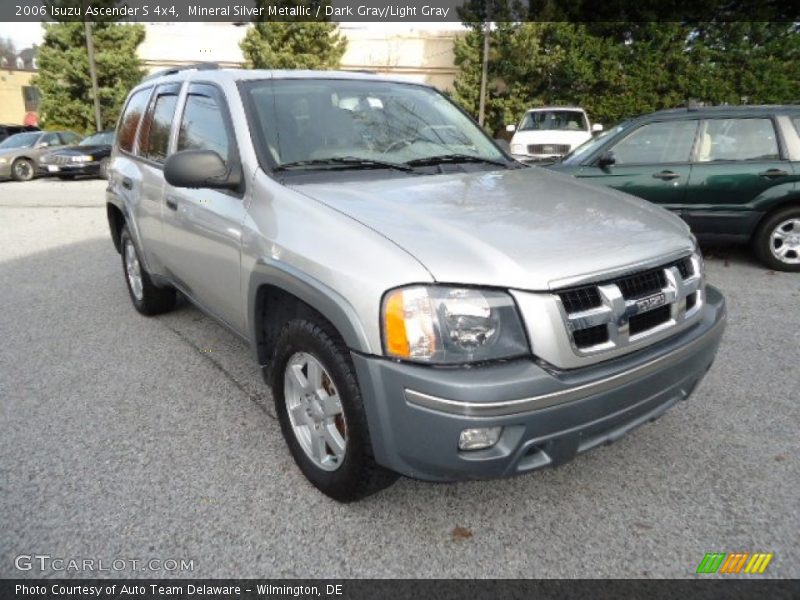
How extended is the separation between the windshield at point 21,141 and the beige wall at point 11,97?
2970cm

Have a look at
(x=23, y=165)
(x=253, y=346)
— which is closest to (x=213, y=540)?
(x=253, y=346)

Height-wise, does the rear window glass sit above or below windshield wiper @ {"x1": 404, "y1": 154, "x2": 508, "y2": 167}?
above

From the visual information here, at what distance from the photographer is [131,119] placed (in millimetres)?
4457

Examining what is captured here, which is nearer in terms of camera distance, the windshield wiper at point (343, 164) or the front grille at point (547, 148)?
the windshield wiper at point (343, 164)

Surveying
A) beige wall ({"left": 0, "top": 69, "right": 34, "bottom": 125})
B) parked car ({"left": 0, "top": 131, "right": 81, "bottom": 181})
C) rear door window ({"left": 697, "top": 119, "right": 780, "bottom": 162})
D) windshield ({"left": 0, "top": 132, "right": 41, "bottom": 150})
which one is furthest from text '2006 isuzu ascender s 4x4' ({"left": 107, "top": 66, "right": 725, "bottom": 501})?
beige wall ({"left": 0, "top": 69, "right": 34, "bottom": 125})

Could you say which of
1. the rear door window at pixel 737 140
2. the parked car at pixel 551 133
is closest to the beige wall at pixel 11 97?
the parked car at pixel 551 133

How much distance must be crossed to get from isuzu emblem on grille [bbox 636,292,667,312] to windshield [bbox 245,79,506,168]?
138 cm

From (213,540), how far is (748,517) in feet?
7.12

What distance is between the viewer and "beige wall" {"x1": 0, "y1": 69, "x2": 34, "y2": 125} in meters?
41.6

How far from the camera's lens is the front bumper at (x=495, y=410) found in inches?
72.0

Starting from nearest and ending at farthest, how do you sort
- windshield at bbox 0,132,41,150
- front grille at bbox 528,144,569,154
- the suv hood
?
the suv hood
front grille at bbox 528,144,569,154
windshield at bbox 0,132,41,150

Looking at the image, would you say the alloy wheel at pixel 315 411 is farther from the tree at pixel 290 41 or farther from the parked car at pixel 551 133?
the tree at pixel 290 41

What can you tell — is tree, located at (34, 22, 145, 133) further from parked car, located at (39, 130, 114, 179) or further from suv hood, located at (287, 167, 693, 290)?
suv hood, located at (287, 167, 693, 290)

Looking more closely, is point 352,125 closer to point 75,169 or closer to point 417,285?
point 417,285
